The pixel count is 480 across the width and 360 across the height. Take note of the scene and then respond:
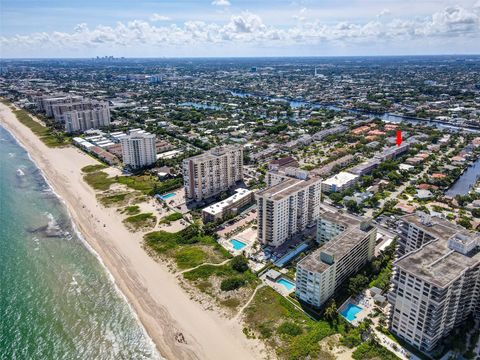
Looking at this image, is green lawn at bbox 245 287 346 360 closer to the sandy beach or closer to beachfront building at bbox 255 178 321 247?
the sandy beach

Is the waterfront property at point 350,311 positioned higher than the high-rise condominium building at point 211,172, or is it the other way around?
the high-rise condominium building at point 211,172

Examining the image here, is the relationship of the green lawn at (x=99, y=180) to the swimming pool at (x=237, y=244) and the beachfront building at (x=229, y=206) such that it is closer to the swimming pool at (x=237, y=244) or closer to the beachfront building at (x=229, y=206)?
the beachfront building at (x=229, y=206)

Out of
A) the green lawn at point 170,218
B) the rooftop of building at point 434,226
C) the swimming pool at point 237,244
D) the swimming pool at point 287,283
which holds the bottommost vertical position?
the swimming pool at point 287,283

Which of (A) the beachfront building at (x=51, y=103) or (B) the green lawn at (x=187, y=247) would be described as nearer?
(B) the green lawn at (x=187, y=247)

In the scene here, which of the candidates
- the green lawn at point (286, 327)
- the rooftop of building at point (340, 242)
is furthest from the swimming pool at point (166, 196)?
the green lawn at point (286, 327)

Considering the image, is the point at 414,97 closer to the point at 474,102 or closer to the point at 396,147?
the point at 474,102

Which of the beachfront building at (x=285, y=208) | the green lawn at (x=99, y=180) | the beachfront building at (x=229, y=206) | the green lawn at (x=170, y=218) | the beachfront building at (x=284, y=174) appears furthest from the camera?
the green lawn at (x=99, y=180)

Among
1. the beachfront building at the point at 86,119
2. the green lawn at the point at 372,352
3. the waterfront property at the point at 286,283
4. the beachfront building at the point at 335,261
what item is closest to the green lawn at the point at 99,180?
the beachfront building at the point at 86,119

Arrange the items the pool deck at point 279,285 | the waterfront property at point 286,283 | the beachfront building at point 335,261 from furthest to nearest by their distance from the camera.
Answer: the waterfront property at point 286,283 < the pool deck at point 279,285 < the beachfront building at point 335,261

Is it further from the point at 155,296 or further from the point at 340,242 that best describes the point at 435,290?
the point at 155,296
